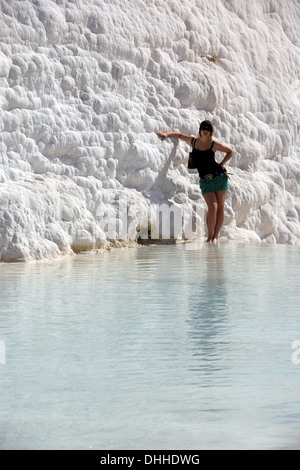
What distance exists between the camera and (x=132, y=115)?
9.92 metres

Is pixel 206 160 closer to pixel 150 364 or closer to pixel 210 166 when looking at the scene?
pixel 210 166

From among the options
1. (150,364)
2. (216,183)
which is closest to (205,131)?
(216,183)

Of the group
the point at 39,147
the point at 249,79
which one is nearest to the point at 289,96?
the point at 249,79

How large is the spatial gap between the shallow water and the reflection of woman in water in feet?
10.1

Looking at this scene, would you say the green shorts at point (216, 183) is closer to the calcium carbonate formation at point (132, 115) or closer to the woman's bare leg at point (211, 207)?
the woman's bare leg at point (211, 207)

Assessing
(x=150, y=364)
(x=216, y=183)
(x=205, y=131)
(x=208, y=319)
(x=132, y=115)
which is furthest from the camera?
(x=132, y=115)

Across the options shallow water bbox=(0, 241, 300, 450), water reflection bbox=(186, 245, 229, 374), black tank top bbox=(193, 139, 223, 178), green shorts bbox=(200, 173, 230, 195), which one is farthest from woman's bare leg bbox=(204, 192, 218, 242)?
shallow water bbox=(0, 241, 300, 450)

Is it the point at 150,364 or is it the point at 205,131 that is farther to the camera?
the point at 205,131

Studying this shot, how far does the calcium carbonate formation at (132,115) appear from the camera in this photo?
8.35 m

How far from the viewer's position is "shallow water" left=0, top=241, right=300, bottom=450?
7.93 ft

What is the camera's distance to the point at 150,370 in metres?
3.07

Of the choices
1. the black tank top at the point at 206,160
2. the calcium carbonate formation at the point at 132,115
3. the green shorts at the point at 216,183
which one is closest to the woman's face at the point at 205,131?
the black tank top at the point at 206,160

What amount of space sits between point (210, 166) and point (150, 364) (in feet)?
19.1

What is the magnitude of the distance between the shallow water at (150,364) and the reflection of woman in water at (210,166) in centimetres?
307
